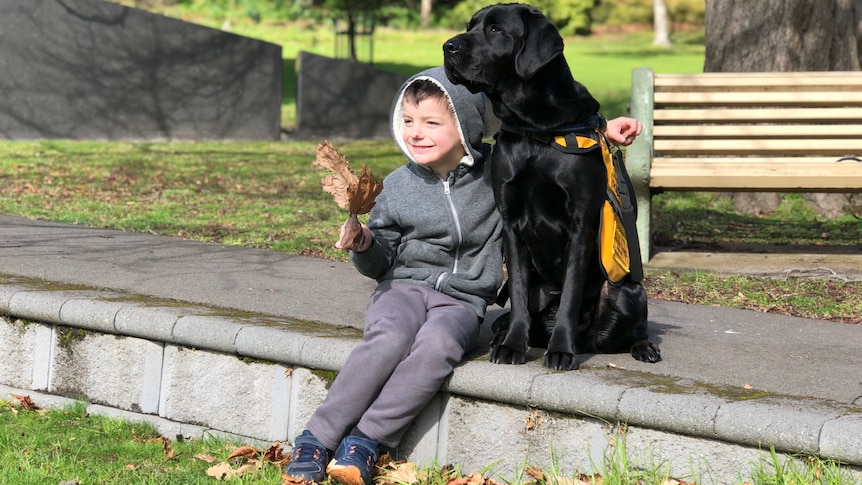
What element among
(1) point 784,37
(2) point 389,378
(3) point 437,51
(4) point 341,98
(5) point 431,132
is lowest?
(2) point 389,378

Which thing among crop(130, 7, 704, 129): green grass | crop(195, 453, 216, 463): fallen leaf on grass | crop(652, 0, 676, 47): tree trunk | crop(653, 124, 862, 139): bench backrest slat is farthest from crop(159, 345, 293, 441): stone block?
crop(652, 0, 676, 47): tree trunk

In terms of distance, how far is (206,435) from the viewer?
4324 millimetres

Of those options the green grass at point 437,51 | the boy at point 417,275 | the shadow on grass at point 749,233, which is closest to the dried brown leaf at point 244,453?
the boy at point 417,275

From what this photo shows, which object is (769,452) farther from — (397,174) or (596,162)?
(397,174)

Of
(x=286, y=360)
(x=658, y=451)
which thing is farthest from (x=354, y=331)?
(x=658, y=451)

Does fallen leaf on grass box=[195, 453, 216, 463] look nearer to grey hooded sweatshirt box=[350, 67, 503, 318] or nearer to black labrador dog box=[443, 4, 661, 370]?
grey hooded sweatshirt box=[350, 67, 503, 318]

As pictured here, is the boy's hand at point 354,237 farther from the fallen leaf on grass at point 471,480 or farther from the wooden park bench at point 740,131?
the wooden park bench at point 740,131

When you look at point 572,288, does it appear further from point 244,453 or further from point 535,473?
point 244,453

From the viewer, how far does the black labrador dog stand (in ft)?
12.2

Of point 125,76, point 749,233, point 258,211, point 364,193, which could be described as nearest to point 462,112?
point 364,193

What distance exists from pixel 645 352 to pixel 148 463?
189 cm

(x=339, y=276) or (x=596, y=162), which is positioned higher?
(x=596, y=162)

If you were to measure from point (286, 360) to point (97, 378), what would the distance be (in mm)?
999

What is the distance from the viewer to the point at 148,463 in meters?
4.03
